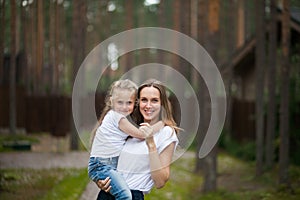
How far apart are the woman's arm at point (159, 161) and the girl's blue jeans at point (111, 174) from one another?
19 cm

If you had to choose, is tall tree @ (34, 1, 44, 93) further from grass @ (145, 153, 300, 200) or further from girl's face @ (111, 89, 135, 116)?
girl's face @ (111, 89, 135, 116)

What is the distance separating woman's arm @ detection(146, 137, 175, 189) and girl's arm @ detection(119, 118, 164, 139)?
0.14 feet

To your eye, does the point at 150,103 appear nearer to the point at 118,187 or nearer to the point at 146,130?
the point at 146,130

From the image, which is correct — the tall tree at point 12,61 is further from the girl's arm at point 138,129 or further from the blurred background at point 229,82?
the girl's arm at point 138,129

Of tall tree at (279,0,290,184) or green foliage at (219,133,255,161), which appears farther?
green foliage at (219,133,255,161)

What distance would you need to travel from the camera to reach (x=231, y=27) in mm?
29000

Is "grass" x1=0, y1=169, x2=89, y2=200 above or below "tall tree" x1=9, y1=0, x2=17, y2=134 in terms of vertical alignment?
below

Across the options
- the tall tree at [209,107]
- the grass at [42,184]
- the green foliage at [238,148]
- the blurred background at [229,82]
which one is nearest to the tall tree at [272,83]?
the blurred background at [229,82]

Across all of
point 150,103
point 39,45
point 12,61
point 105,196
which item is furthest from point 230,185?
point 39,45

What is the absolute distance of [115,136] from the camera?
3.28 metres

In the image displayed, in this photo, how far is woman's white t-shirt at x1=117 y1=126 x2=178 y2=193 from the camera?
3197 millimetres

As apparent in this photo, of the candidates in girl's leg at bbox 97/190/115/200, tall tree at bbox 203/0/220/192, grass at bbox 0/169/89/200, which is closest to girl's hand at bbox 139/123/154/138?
girl's leg at bbox 97/190/115/200

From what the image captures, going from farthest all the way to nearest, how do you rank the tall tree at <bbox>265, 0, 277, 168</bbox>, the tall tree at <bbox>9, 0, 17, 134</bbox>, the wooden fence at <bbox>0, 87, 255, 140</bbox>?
1. the wooden fence at <bbox>0, 87, 255, 140</bbox>
2. the tall tree at <bbox>9, 0, 17, 134</bbox>
3. the tall tree at <bbox>265, 0, 277, 168</bbox>

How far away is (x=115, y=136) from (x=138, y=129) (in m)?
0.18
